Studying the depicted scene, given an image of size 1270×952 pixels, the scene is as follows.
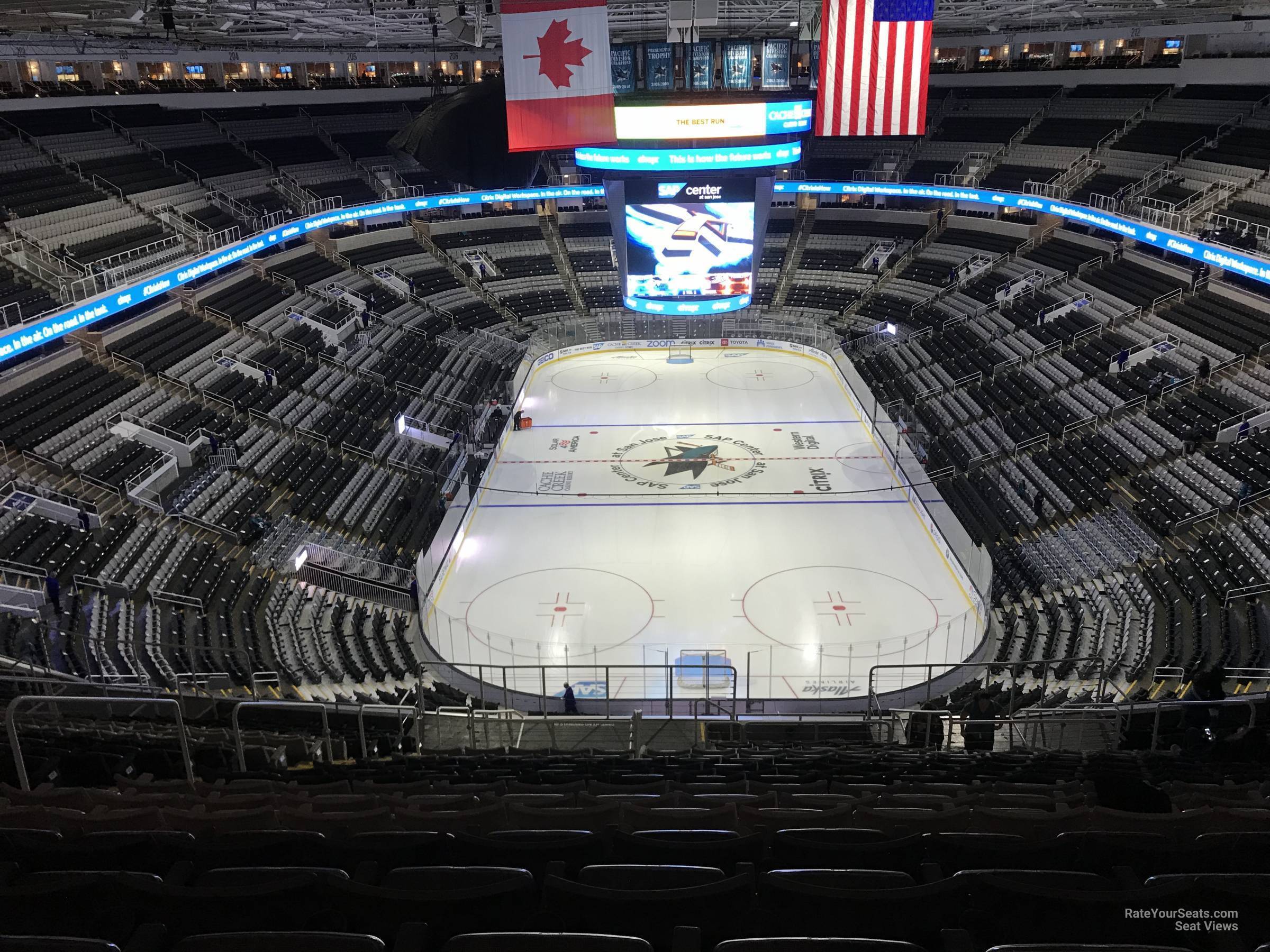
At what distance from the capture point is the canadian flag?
1270cm

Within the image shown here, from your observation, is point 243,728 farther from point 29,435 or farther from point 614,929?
point 29,435

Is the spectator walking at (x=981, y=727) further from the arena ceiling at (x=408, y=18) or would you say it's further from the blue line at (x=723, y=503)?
the arena ceiling at (x=408, y=18)

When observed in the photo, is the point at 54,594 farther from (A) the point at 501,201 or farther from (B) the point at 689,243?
(A) the point at 501,201

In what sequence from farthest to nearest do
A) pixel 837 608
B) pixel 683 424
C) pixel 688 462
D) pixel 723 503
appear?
pixel 683 424, pixel 688 462, pixel 723 503, pixel 837 608

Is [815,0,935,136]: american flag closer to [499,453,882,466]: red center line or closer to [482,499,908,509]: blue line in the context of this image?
[482,499,908,509]: blue line

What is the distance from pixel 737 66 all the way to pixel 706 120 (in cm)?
666

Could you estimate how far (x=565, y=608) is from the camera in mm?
14648

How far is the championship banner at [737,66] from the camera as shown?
27609 mm

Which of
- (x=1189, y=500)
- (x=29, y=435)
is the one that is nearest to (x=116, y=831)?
(x=29, y=435)

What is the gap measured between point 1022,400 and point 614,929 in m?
21.3

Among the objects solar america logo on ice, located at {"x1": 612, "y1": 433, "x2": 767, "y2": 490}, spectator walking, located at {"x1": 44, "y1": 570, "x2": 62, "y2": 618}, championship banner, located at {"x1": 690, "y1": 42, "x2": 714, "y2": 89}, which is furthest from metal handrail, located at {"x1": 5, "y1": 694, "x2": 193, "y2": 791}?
championship banner, located at {"x1": 690, "y1": 42, "x2": 714, "y2": 89}

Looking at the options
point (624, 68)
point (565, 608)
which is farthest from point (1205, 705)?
point (624, 68)

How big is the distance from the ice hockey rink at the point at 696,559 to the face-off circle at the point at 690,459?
55 millimetres

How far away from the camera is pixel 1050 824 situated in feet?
12.5
